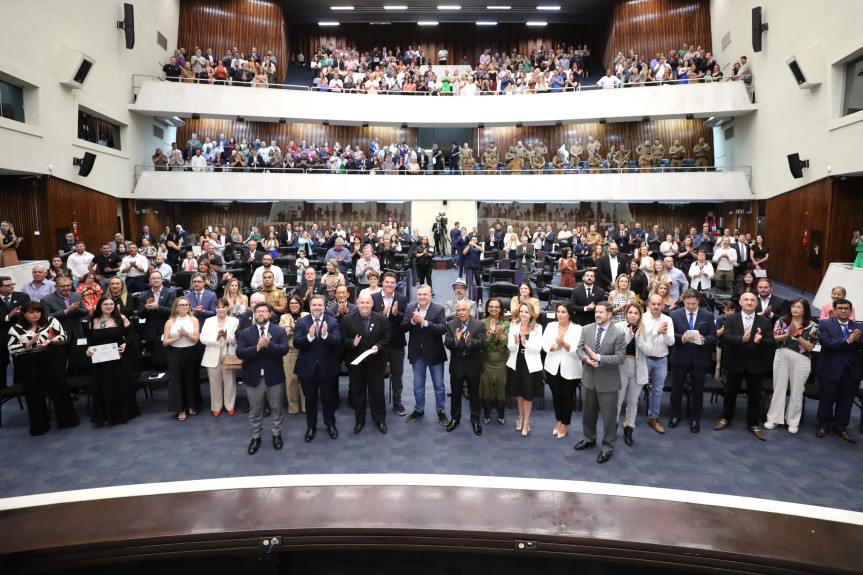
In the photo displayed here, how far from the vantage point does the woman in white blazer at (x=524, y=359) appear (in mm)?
6223

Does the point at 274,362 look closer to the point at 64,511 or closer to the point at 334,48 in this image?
the point at 64,511

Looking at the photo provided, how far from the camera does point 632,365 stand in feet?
20.0

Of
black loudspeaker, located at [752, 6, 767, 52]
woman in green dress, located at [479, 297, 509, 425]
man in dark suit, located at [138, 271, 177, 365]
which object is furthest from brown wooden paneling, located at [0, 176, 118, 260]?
black loudspeaker, located at [752, 6, 767, 52]

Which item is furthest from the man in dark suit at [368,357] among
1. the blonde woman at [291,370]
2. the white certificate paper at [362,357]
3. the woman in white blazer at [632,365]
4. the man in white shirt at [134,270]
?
the man in white shirt at [134,270]

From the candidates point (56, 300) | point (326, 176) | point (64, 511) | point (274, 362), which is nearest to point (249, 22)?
point (326, 176)

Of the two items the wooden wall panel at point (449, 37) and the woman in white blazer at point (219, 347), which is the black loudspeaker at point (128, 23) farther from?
the woman in white blazer at point (219, 347)

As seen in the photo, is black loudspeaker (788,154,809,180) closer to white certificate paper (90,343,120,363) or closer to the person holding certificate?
the person holding certificate

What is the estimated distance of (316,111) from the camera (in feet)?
70.2

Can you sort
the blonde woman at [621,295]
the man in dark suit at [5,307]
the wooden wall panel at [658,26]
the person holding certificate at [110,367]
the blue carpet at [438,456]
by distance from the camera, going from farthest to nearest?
the wooden wall panel at [658,26], the blonde woman at [621,295], the man in dark suit at [5,307], the person holding certificate at [110,367], the blue carpet at [438,456]

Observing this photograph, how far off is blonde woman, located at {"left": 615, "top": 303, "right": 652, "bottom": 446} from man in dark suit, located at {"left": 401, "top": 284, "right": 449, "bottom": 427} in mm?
2063

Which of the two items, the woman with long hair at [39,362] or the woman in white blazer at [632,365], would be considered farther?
the woman with long hair at [39,362]

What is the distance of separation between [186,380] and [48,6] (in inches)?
514

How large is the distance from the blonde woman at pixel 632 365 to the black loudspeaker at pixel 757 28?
52.3 ft

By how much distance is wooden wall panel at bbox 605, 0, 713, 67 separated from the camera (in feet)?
75.0
